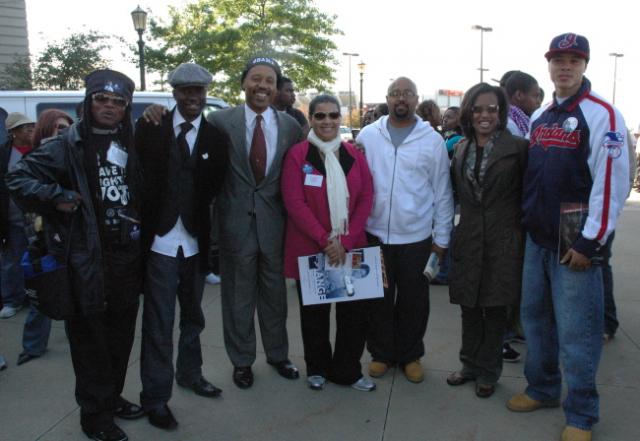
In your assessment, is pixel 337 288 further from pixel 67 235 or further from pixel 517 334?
pixel 517 334

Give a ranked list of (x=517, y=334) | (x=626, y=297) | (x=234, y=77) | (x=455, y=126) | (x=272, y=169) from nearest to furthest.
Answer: (x=272, y=169), (x=517, y=334), (x=626, y=297), (x=455, y=126), (x=234, y=77)

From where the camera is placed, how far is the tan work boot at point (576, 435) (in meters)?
2.75

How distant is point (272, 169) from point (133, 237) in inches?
37.4

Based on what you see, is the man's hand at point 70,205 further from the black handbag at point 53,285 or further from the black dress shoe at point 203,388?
the black dress shoe at point 203,388

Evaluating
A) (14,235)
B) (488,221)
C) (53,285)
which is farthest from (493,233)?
(14,235)

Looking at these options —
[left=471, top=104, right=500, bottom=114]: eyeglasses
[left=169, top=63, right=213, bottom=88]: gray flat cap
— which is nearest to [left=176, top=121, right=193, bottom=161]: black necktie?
[left=169, top=63, right=213, bottom=88]: gray flat cap

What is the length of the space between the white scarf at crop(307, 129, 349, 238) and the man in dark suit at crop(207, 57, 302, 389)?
0.31m

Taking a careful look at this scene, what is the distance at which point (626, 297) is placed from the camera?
5.27 metres

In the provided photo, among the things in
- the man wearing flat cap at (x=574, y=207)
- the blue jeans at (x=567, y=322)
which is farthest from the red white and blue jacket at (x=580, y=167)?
the blue jeans at (x=567, y=322)

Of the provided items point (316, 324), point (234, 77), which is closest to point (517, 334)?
point (316, 324)

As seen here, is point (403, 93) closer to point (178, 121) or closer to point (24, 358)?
point (178, 121)

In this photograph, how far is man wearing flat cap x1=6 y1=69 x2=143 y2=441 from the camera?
2.60 m

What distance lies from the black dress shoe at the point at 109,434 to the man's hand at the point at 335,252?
147 cm

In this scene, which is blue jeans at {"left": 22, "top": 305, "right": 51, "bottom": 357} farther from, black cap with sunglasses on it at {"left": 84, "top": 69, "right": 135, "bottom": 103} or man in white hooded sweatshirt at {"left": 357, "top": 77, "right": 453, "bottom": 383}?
man in white hooded sweatshirt at {"left": 357, "top": 77, "right": 453, "bottom": 383}
